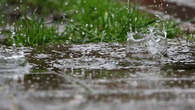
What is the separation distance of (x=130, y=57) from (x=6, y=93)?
1.40 m

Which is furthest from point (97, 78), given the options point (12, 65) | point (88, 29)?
point (88, 29)

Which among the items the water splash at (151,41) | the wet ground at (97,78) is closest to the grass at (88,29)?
the water splash at (151,41)

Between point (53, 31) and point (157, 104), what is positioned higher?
point (53, 31)

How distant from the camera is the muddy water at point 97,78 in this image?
7.23 ft

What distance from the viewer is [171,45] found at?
4117 millimetres

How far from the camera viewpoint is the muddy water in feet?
7.23

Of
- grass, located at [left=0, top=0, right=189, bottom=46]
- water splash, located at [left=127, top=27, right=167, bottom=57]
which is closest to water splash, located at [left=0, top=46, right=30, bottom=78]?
grass, located at [left=0, top=0, right=189, bottom=46]

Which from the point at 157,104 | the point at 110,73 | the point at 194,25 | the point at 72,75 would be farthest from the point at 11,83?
the point at 194,25

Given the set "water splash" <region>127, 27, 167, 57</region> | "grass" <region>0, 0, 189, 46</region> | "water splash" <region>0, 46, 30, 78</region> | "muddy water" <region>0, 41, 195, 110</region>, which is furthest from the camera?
"grass" <region>0, 0, 189, 46</region>

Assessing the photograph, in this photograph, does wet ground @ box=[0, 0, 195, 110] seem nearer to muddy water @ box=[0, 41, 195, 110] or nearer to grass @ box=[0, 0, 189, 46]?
muddy water @ box=[0, 41, 195, 110]

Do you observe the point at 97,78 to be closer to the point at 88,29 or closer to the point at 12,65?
the point at 12,65

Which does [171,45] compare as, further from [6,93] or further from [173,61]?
[6,93]

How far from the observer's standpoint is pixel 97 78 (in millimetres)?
2775

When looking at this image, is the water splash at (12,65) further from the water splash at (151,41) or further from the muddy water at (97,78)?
the water splash at (151,41)
